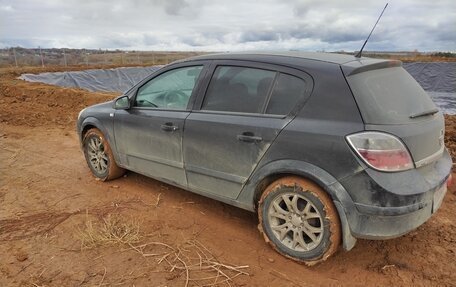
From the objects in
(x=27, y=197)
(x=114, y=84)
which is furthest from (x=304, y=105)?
(x=114, y=84)

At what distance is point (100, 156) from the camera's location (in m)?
4.98

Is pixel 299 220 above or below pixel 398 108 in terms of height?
below

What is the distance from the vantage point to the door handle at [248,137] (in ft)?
10.2

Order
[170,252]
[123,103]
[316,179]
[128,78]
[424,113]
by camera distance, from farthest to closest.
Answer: [128,78]
[123,103]
[170,252]
[424,113]
[316,179]

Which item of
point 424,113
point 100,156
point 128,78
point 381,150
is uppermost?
point 424,113

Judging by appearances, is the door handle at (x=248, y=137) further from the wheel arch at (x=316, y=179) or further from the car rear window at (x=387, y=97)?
the car rear window at (x=387, y=97)

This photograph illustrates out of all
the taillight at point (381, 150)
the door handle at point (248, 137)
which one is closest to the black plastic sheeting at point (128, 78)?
the taillight at point (381, 150)

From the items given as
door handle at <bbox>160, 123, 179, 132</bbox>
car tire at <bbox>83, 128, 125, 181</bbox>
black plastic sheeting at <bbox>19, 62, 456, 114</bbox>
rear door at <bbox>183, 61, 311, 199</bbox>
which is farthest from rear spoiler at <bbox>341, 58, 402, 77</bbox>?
black plastic sheeting at <bbox>19, 62, 456, 114</bbox>

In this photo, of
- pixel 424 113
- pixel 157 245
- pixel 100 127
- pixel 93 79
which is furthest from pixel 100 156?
pixel 93 79

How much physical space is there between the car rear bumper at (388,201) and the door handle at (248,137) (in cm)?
79

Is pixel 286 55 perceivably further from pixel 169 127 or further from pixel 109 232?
pixel 109 232

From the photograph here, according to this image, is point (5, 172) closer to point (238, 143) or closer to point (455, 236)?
point (238, 143)

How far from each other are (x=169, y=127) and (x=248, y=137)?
1022 millimetres

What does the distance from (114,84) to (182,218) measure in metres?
18.0
